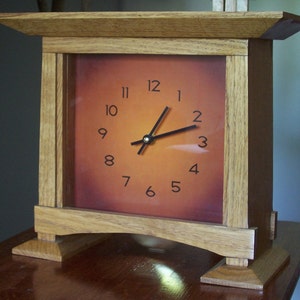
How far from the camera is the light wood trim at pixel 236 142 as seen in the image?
95 centimetres

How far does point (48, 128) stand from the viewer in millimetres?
1068

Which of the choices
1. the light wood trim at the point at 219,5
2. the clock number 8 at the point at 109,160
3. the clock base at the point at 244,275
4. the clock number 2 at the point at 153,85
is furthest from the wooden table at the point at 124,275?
the light wood trim at the point at 219,5

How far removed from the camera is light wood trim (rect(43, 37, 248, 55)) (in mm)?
949

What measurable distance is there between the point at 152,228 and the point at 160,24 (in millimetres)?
275

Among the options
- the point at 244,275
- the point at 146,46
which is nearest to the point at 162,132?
the point at 146,46

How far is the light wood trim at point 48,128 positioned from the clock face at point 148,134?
26 mm

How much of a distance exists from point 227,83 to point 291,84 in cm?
70

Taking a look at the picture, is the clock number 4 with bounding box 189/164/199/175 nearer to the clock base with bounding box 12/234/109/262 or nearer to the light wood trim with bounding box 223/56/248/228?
the light wood trim with bounding box 223/56/248/228

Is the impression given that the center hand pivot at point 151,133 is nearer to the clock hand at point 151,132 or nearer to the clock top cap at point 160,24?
the clock hand at point 151,132

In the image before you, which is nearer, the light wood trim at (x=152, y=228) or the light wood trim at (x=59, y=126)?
the light wood trim at (x=152, y=228)

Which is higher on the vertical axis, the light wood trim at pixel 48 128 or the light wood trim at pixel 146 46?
the light wood trim at pixel 146 46

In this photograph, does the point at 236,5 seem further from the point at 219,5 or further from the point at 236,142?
the point at 236,142

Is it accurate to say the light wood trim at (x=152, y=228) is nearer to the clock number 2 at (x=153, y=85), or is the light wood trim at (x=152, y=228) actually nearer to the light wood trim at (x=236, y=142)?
the light wood trim at (x=236, y=142)

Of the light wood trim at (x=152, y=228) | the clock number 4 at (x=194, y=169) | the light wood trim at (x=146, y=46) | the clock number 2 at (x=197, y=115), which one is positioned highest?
the light wood trim at (x=146, y=46)
